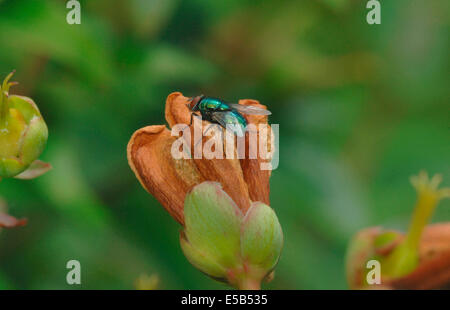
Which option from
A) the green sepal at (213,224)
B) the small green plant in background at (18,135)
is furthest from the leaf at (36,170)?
the green sepal at (213,224)

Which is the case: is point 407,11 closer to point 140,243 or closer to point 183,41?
point 183,41

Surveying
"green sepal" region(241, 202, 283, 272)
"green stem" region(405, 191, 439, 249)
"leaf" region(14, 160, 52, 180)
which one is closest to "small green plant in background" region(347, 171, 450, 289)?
"green stem" region(405, 191, 439, 249)

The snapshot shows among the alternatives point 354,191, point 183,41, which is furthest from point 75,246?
point 354,191

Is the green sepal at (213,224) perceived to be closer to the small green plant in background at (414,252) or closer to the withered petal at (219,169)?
the withered petal at (219,169)

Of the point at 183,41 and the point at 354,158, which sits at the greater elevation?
the point at 183,41

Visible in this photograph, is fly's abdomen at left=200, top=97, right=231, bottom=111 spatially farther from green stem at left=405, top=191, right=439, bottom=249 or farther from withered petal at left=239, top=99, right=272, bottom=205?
green stem at left=405, top=191, right=439, bottom=249

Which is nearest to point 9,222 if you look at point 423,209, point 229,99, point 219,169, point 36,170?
point 36,170
